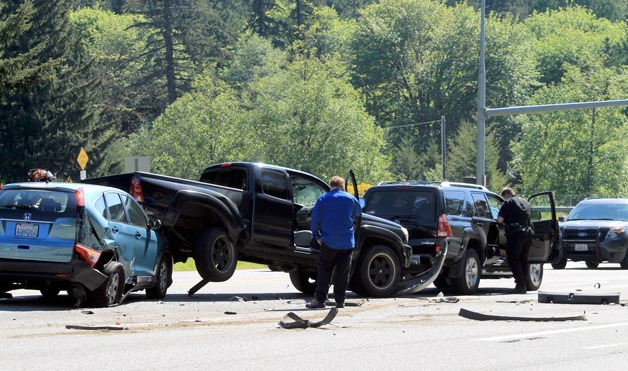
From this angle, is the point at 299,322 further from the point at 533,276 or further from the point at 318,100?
the point at 318,100

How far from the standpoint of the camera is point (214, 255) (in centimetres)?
1852

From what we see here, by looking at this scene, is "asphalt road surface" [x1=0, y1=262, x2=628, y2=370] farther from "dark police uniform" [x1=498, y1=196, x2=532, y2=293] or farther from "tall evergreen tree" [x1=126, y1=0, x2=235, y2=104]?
"tall evergreen tree" [x1=126, y1=0, x2=235, y2=104]

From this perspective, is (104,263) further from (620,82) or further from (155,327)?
(620,82)

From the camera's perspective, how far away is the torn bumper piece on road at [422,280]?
66.1ft

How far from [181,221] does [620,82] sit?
8004 cm

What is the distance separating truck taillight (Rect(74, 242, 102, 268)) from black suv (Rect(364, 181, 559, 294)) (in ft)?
21.0

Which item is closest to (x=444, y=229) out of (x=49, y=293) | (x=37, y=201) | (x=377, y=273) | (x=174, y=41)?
(x=377, y=273)

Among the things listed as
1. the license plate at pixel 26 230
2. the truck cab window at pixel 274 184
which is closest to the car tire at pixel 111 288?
the license plate at pixel 26 230

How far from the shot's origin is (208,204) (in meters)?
18.3

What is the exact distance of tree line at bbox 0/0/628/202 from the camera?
7119 cm

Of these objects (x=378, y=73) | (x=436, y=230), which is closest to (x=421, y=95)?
(x=378, y=73)

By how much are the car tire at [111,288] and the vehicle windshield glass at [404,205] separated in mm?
5915

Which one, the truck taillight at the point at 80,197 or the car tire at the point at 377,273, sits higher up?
the truck taillight at the point at 80,197

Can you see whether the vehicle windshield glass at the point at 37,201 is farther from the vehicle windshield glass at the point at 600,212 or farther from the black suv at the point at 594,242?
the vehicle windshield glass at the point at 600,212
